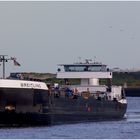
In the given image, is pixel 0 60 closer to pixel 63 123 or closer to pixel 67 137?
pixel 63 123

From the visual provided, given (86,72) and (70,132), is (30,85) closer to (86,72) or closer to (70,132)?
(70,132)

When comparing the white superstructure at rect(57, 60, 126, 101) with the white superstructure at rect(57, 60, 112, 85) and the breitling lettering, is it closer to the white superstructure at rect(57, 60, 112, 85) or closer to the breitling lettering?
A: the white superstructure at rect(57, 60, 112, 85)

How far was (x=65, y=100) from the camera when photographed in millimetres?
56125

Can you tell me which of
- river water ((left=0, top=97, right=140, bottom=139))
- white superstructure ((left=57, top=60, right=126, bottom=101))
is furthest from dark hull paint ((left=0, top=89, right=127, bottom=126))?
white superstructure ((left=57, top=60, right=126, bottom=101))

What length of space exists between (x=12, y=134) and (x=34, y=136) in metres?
1.52

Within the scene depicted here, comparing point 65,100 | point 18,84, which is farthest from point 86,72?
point 18,84

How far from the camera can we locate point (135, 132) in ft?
156

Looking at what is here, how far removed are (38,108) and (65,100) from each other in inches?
160

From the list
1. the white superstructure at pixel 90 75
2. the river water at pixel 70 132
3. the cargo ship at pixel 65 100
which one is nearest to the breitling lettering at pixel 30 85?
the cargo ship at pixel 65 100

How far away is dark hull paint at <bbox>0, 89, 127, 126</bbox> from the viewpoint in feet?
167

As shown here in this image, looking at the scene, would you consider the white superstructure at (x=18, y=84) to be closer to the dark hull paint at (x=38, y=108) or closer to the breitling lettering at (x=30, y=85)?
the breitling lettering at (x=30, y=85)

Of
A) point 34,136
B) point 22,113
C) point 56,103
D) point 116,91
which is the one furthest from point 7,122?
point 116,91

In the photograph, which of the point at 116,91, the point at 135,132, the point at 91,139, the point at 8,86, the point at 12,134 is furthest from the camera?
the point at 116,91

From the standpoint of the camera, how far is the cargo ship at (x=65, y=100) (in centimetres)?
5097
